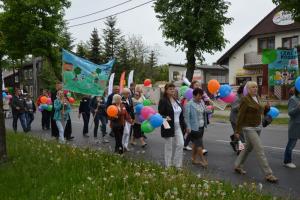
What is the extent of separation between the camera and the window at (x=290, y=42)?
38.2 metres

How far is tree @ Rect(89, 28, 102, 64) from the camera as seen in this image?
69.1 metres

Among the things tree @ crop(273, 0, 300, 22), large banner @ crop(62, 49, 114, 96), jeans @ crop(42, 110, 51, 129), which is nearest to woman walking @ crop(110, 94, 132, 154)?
large banner @ crop(62, 49, 114, 96)

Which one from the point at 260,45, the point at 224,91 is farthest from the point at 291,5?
the point at 260,45

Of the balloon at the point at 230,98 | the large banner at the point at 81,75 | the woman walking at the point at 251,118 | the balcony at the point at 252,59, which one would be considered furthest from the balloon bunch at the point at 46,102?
the balcony at the point at 252,59

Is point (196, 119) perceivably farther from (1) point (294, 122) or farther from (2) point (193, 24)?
(2) point (193, 24)

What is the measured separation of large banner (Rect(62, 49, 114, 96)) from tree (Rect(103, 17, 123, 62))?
5915 cm

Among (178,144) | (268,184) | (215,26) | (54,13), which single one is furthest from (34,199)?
(54,13)

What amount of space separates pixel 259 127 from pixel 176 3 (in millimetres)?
26465

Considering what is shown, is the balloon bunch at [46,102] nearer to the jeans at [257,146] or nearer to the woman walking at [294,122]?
the woman walking at [294,122]

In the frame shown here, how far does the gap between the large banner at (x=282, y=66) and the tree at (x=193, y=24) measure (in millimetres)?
5172

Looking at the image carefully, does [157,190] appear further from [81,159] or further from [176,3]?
[176,3]

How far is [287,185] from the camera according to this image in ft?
24.8

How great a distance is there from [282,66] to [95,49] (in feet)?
146

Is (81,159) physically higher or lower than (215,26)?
lower
